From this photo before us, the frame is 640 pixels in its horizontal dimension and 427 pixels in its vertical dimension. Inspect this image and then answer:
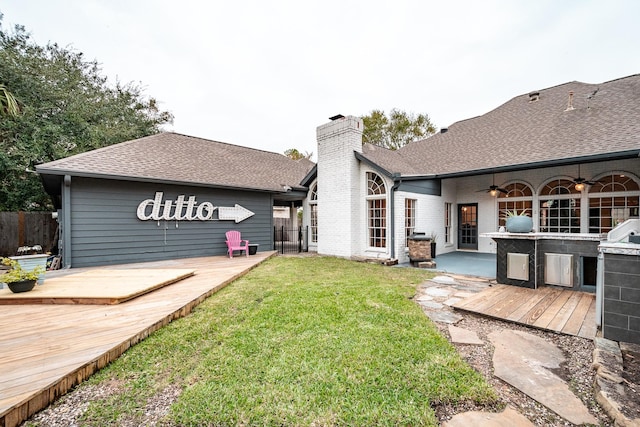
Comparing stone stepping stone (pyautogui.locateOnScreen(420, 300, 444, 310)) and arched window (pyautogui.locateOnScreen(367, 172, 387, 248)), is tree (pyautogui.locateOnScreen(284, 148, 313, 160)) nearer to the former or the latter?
arched window (pyautogui.locateOnScreen(367, 172, 387, 248))

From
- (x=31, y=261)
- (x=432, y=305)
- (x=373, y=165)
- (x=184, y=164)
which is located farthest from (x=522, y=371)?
(x=184, y=164)

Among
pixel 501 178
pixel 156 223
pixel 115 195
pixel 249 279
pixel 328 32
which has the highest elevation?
pixel 328 32

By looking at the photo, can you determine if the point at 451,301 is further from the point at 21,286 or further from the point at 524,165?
the point at 21,286

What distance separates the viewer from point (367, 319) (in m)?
3.33

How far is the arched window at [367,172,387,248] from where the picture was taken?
27.0ft

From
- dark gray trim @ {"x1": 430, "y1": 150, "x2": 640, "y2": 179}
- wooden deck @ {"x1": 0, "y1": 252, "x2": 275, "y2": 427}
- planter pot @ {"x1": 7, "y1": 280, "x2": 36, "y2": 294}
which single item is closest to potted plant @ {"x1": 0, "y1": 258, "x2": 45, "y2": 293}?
planter pot @ {"x1": 7, "y1": 280, "x2": 36, "y2": 294}

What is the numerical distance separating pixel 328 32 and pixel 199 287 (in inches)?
→ 400

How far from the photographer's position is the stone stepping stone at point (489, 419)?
1617 millimetres

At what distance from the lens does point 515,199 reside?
870 cm

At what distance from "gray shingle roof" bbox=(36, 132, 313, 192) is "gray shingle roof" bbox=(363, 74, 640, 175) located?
14.3 ft

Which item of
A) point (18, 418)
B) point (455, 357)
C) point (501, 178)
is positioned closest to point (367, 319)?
point (455, 357)

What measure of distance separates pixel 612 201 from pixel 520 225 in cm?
478

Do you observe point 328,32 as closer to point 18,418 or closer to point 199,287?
point 199,287

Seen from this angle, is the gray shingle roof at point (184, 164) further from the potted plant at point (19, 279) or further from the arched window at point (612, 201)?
the arched window at point (612, 201)
